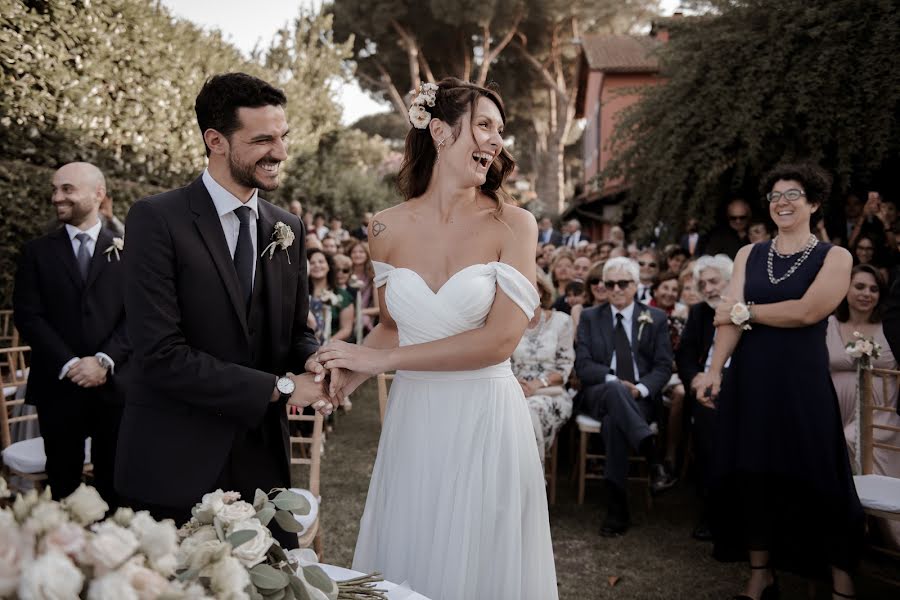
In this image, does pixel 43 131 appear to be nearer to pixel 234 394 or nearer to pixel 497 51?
pixel 234 394

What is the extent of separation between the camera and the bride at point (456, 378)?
2504 mm

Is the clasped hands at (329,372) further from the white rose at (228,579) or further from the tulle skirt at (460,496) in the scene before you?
the white rose at (228,579)

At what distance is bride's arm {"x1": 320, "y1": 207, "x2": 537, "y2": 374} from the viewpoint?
8.16 ft

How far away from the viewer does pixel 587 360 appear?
5.96 metres

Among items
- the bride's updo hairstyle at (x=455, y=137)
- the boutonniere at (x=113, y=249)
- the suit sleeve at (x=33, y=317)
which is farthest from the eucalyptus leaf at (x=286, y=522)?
the boutonniere at (x=113, y=249)

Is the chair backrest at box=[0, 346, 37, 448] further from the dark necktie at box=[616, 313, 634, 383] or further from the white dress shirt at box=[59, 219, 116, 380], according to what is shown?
the dark necktie at box=[616, 313, 634, 383]

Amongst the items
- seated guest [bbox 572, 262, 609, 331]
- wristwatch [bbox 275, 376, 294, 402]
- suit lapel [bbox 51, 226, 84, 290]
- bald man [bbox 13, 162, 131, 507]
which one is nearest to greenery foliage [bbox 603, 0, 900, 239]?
seated guest [bbox 572, 262, 609, 331]

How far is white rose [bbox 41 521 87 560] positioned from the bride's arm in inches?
56.6

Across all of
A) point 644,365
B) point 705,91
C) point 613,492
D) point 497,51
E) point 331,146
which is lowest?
point 613,492

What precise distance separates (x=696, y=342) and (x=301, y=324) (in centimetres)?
391

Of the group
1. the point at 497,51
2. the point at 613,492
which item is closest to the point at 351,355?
the point at 613,492

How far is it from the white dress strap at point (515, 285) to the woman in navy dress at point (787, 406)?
1689mm

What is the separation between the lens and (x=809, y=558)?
3.82m

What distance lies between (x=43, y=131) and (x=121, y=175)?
1.65 metres
